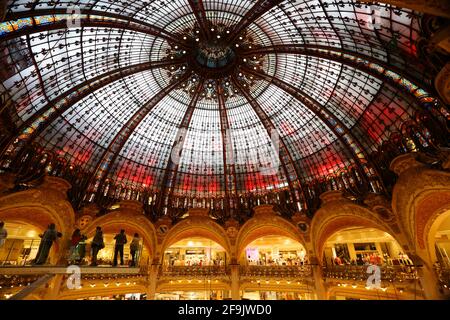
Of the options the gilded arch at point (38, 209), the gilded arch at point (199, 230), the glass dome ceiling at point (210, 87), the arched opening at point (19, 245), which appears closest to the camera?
the glass dome ceiling at point (210, 87)

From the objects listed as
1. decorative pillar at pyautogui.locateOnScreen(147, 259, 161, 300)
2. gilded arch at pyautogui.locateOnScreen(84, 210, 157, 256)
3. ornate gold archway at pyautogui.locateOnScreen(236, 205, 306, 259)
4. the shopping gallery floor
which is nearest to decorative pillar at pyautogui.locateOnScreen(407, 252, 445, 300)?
the shopping gallery floor

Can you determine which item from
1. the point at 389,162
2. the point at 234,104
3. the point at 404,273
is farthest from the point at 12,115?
the point at 404,273

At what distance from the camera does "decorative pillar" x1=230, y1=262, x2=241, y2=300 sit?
23.0m

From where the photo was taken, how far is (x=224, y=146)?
86.9 ft

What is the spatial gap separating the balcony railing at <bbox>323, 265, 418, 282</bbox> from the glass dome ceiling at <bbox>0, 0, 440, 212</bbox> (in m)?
8.00

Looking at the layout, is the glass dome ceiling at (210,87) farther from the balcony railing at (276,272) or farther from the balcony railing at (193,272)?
the balcony railing at (276,272)

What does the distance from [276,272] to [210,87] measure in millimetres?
20368

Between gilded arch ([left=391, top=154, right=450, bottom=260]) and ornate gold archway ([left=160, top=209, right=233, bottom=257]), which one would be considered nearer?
gilded arch ([left=391, top=154, right=450, bottom=260])

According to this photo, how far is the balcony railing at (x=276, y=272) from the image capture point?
22.2m

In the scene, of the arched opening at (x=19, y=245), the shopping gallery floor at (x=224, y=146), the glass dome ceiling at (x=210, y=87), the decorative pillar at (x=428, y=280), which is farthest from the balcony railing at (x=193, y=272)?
the decorative pillar at (x=428, y=280)

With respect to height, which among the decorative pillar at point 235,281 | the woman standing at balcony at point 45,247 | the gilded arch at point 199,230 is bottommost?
the decorative pillar at point 235,281

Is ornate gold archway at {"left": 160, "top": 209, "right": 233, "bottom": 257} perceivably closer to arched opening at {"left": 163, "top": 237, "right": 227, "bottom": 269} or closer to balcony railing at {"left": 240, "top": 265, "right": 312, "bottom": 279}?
balcony railing at {"left": 240, "top": 265, "right": 312, "bottom": 279}

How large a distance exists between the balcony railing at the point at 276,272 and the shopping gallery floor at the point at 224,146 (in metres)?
0.15

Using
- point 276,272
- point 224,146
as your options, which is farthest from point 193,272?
point 224,146
